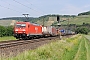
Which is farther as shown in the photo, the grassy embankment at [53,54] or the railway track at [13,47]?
the railway track at [13,47]

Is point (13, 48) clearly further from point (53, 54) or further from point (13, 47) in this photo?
point (53, 54)

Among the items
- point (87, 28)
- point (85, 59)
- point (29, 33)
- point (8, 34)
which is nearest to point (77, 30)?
point (87, 28)

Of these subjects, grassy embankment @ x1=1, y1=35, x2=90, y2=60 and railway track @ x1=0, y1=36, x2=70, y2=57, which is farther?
railway track @ x1=0, y1=36, x2=70, y2=57

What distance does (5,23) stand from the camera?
489ft

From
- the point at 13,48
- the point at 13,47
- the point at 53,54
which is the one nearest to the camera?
the point at 53,54

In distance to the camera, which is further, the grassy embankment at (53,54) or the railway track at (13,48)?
the railway track at (13,48)

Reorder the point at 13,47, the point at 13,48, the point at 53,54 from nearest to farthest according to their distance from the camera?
the point at 53,54 < the point at 13,48 < the point at 13,47

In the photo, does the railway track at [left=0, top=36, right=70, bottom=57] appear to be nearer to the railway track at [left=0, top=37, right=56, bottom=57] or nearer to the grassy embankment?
the railway track at [left=0, top=37, right=56, bottom=57]

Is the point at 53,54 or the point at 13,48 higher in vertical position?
the point at 13,48

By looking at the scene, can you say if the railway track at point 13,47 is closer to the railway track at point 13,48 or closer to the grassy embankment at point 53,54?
the railway track at point 13,48

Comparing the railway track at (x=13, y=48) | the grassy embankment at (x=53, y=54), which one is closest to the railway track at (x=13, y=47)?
the railway track at (x=13, y=48)

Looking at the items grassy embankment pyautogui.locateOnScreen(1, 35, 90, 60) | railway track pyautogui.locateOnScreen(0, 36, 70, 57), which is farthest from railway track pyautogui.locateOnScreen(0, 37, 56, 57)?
grassy embankment pyautogui.locateOnScreen(1, 35, 90, 60)

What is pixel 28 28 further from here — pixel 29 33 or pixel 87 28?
pixel 87 28

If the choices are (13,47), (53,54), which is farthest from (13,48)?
(53,54)
